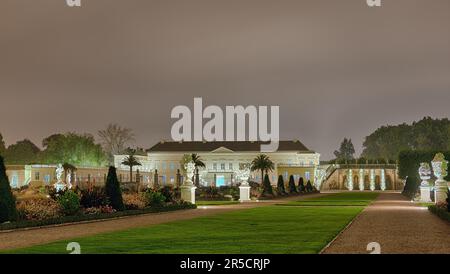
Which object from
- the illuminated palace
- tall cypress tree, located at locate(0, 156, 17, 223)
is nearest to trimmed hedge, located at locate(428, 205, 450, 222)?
tall cypress tree, located at locate(0, 156, 17, 223)

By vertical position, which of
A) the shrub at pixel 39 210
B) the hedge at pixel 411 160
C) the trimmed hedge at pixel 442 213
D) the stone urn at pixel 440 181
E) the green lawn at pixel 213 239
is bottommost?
the green lawn at pixel 213 239

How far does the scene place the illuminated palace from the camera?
123 meters

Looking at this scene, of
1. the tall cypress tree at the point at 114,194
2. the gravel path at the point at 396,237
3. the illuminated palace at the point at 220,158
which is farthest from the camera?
the illuminated palace at the point at 220,158

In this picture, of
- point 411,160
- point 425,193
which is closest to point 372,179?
point 411,160

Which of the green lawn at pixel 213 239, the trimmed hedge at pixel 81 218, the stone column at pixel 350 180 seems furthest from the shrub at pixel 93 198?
the stone column at pixel 350 180

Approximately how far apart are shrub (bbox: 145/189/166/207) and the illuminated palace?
89.5 meters

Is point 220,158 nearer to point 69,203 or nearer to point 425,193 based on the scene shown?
point 425,193

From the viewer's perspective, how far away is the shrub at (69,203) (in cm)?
2325

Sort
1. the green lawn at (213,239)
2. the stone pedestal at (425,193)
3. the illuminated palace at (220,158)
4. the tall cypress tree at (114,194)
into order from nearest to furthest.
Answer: the green lawn at (213,239) → the tall cypress tree at (114,194) → the stone pedestal at (425,193) → the illuminated palace at (220,158)

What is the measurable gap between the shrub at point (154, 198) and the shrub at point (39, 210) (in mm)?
7687

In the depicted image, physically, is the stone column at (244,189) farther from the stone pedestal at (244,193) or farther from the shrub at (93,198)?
the shrub at (93,198)

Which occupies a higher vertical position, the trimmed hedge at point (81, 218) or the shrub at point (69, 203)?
the shrub at point (69, 203)

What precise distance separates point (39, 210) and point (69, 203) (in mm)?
1737
